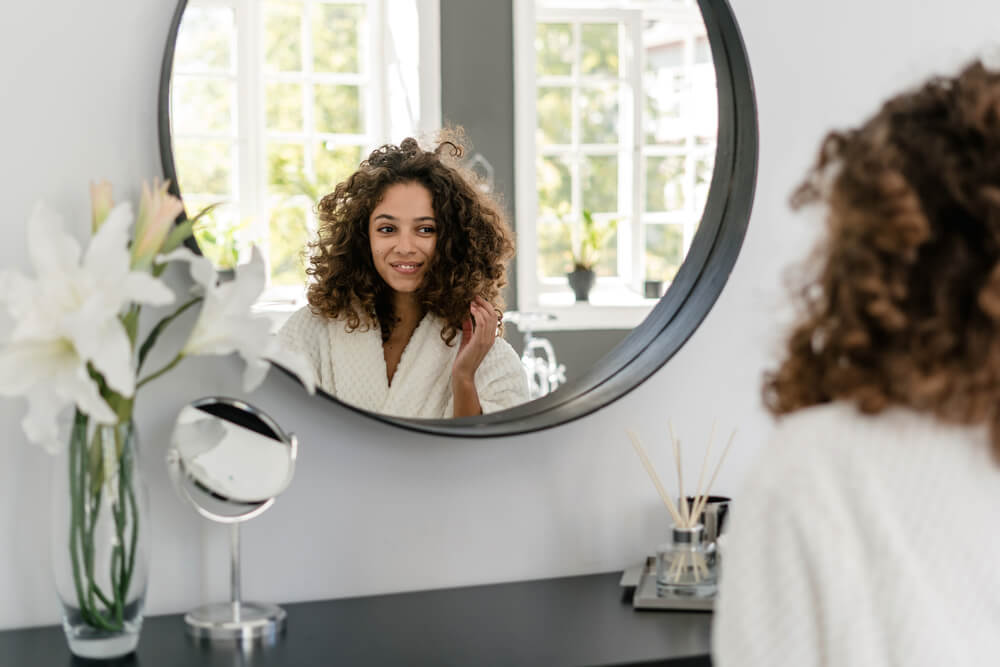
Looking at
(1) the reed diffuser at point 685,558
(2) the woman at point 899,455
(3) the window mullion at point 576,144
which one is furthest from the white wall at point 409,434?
(2) the woman at point 899,455

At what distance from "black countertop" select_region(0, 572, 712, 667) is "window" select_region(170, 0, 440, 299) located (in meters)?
0.39

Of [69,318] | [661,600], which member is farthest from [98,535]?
[661,600]

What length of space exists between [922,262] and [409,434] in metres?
0.76

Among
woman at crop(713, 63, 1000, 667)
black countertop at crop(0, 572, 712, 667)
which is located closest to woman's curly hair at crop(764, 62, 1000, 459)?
woman at crop(713, 63, 1000, 667)

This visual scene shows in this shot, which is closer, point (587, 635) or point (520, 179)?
point (587, 635)

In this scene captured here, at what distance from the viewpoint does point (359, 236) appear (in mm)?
1271

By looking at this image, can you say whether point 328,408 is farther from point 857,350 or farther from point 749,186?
point 857,350

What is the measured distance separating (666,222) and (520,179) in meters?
0.23

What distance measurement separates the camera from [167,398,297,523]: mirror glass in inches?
46.8

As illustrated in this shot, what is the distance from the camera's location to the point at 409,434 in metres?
1.34

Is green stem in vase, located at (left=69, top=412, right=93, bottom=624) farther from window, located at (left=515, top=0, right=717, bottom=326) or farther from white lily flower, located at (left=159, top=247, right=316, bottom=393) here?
window, located at (left=515, top=0, right=717, bottom=326)

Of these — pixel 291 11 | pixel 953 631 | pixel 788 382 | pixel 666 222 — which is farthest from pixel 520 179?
pixel 953 631

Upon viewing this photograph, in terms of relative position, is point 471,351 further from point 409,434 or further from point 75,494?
point 75,494

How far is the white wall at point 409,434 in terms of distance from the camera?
1.20 metres
